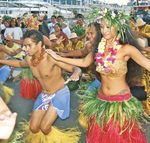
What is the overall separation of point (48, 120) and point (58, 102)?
10.2 inches

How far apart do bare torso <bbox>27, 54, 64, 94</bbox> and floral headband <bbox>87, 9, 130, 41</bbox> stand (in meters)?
0.80

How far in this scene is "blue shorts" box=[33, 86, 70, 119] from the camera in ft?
16.0

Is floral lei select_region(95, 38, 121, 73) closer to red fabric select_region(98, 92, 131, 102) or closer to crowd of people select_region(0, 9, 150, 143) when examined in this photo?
crowd of people select_region(0, 9, 150, 143)

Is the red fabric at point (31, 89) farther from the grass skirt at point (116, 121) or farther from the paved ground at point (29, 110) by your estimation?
the grass skirt at point (116, 121)

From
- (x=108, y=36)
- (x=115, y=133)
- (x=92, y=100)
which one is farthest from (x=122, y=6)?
(x=115, y=133)

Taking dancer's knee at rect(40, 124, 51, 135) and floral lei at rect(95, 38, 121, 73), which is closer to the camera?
floral lei at rect(95, 38, 121, 73)

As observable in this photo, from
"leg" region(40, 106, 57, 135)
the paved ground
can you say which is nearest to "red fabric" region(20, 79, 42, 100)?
the paved ground

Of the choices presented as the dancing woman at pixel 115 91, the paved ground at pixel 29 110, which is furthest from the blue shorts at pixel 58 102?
the paved ground at pixel 29 110

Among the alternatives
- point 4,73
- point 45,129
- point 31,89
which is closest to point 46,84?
point 45,129

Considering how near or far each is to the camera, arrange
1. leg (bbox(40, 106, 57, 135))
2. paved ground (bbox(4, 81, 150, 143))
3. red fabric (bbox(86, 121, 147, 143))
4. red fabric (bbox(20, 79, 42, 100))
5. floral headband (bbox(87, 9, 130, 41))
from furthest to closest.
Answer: paved ground (bbox(4, 81, 150, 143)) → red fabric (bbox(20, 79, 42, 100)) → leg (bbox(40, 106, 57, 135)) → floral headband (bbox(87, 9, 130, 41)) → red fabric (bbox(86, 121, 147, 143))

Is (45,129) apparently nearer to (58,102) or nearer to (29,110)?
(58,102)

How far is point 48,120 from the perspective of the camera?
15.5 feet

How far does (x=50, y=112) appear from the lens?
15.7ft

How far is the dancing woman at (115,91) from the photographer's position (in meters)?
4.16
